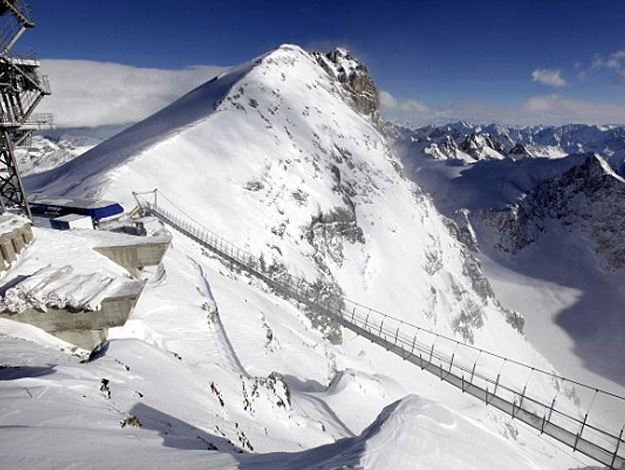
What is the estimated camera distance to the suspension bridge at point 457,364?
19248 millimetres

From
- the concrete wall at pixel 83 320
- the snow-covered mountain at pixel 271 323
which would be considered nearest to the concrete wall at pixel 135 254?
the snow-covered mountain at pixel 271 323

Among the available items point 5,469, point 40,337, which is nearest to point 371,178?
point 40,337

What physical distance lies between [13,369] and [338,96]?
110 meters

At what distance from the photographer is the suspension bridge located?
19.2 metres

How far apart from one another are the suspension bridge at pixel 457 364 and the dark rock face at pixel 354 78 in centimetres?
8632

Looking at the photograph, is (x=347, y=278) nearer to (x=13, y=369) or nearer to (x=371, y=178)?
(x=371, y=178)

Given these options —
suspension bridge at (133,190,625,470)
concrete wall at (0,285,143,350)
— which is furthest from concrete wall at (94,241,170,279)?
suspension bridge at (133,190,625,470)

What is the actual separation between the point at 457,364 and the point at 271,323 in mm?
36141

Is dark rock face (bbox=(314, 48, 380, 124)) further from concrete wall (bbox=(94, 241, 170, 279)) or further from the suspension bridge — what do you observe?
concrete wall (bbox=(94, 241, 170, 279))

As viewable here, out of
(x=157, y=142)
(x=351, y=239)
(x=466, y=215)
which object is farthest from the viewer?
(x=466, y=215)

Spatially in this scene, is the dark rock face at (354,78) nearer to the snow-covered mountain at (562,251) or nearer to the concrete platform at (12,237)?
the snow-covered mountain at (562,251)

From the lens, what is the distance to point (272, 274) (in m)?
39.8

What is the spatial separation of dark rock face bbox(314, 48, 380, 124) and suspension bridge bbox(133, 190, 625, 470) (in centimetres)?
8632

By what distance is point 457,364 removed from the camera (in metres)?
49.9
